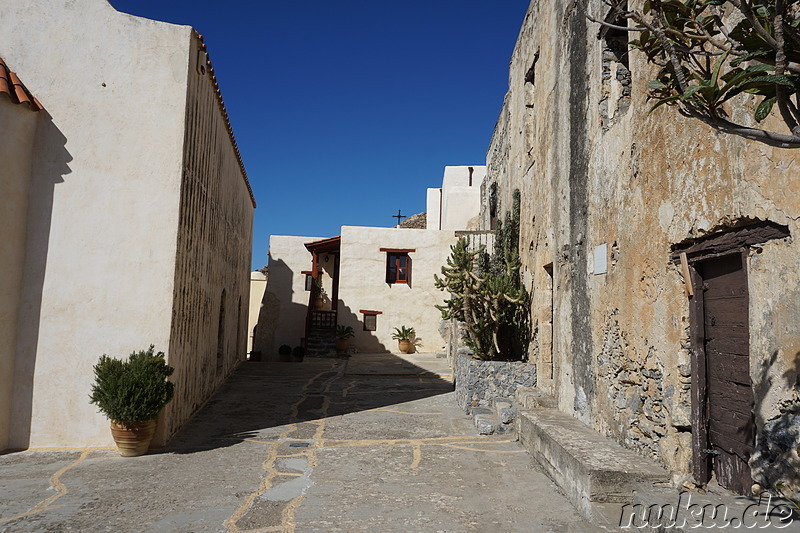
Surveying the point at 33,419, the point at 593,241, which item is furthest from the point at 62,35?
the point at 593,241

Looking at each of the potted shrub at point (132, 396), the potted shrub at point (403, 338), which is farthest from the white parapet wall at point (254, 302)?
the potted shrub at point (132, 396)

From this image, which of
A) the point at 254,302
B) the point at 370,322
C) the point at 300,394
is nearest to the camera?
the point at 300,394

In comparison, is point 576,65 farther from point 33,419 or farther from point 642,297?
point 33,419

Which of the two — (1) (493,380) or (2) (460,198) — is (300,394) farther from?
(2) (460,198)

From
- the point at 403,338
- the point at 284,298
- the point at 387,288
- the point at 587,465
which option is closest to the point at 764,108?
the point at 587,465

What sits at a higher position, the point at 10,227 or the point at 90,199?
the point at 90,199

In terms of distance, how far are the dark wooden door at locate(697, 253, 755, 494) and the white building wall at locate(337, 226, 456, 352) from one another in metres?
16.2

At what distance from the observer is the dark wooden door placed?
4141 millimetres

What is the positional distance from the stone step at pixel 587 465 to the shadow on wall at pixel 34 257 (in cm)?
669

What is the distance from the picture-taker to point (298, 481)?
604 centimetres

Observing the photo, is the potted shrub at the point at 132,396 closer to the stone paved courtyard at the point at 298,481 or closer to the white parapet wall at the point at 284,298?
the stone paved courtyard at the point at 298,481

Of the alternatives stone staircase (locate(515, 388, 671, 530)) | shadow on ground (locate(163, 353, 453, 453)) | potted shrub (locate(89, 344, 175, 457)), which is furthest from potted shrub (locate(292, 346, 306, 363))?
stone staircase (locate(515, 388, 671, 530))

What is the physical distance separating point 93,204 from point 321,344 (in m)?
13.9
